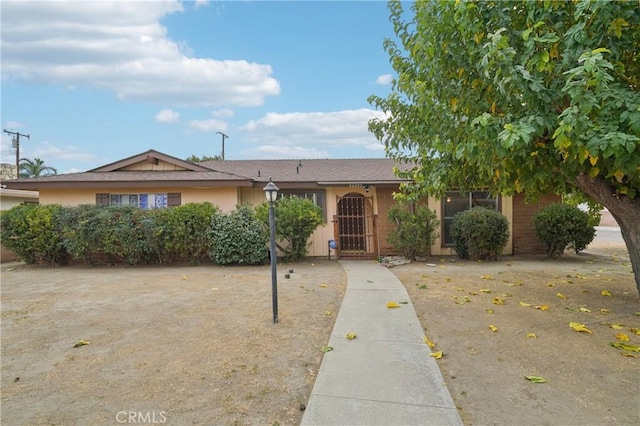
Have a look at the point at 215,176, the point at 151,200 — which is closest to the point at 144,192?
the point at 151,200

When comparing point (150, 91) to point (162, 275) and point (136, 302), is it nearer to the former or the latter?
point (162, 275)

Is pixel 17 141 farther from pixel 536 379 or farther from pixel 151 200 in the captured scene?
pixel 536 379

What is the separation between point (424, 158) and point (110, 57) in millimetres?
10759

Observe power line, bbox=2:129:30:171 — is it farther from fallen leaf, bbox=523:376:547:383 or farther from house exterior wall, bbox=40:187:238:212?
fallen leaf, bbox=523:376:547:383

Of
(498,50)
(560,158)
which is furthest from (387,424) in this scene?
(560,158)

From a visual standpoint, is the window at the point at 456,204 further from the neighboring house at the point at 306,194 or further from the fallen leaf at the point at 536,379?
the fallen leaf at the point at 536,379

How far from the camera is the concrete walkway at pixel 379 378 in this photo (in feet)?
8.52

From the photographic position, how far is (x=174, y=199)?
11.2 meters

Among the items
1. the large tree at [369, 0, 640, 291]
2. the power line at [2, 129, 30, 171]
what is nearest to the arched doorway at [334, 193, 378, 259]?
the large tree at [369, 0, 640, 291]

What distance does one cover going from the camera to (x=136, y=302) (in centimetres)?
620

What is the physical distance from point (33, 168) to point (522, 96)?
4443cm

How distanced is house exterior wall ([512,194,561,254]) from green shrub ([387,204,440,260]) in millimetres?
3013

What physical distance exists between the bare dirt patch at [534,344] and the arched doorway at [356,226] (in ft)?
11.8

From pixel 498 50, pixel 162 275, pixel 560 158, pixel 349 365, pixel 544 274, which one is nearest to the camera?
pixel 498 50
